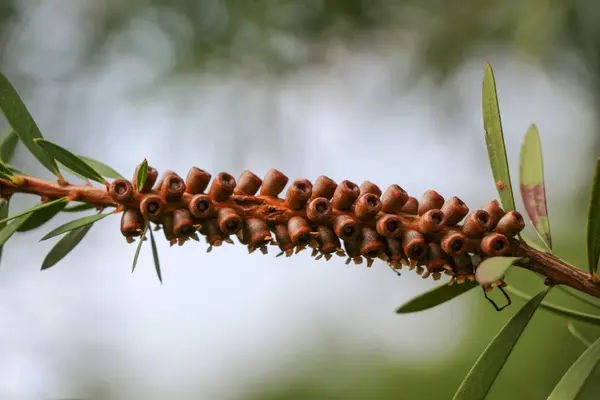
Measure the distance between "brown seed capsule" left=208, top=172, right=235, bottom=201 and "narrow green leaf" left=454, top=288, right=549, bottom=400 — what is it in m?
0.14

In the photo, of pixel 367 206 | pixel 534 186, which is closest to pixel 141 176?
pixel 367 206

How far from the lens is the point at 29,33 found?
4.63 ft

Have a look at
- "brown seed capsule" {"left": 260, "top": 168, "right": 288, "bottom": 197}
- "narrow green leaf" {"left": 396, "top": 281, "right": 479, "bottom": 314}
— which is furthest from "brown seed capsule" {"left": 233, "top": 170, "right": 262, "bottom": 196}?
"narrow green leaf" {"left": 396, "top": 281, "right": 479, "bottom": 314}

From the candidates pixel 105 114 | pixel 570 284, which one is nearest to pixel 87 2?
pixel 105 114

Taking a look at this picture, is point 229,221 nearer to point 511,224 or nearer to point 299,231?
point 299,231

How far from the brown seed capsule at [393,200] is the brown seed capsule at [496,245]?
4 centimetres

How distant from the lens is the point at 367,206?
0.29m

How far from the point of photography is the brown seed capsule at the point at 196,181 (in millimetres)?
312

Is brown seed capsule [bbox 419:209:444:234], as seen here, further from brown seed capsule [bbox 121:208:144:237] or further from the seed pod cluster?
brown seed capsule [bbox 121:208:144:237]

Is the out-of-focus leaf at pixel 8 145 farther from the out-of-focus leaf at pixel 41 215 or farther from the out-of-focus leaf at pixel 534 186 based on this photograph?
the out-of-focus leaf at pixel 534 186

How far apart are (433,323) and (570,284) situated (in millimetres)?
1041

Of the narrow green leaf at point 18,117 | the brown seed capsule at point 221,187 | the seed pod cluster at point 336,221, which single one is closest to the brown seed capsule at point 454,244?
the seed pod cluster at point 336,221

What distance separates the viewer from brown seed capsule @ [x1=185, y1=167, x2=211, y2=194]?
0.31 metres

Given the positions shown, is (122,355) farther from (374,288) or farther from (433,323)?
(433,323)
